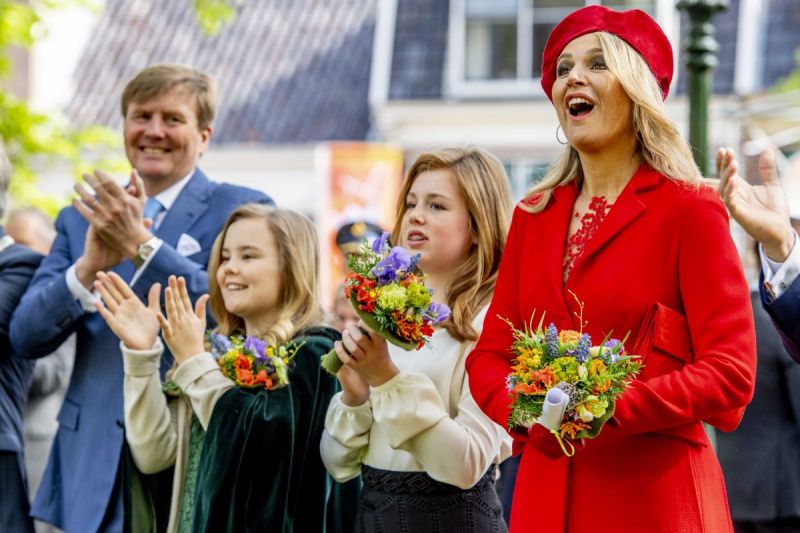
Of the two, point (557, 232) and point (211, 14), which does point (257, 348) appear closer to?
point (557, 232)

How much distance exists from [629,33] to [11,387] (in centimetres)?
292

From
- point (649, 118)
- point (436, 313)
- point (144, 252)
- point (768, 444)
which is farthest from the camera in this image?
point (768, 444)

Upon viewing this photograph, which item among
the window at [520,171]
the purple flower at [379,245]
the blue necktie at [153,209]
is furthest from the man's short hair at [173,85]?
the window at [520,171]

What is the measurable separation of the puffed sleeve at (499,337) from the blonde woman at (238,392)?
1.06 meters

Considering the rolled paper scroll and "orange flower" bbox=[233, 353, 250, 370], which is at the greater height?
"orange flower" bbox=[233, 353, 250, 370]

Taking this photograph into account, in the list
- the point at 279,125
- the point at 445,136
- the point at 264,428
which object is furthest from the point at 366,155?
the point at 264,428

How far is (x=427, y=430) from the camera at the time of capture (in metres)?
3.64

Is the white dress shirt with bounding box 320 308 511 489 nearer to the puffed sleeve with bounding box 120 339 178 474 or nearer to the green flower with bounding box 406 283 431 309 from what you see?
the green flower with bounding box 406 283 431 309

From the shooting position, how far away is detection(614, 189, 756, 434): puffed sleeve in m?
2.90

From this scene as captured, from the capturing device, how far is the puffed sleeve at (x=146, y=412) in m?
4.41

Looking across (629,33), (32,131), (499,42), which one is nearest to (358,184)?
(499,42)

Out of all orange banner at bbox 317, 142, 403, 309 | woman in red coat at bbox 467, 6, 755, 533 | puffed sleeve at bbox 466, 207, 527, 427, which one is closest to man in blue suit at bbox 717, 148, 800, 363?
woman in red coat at bbox 467, 6, 755, 533

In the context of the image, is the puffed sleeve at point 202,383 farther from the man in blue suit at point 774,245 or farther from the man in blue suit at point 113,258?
the man in blue suit at point 774,245

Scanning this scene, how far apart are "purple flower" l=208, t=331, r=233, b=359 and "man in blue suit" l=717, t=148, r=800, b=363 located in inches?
72.2
